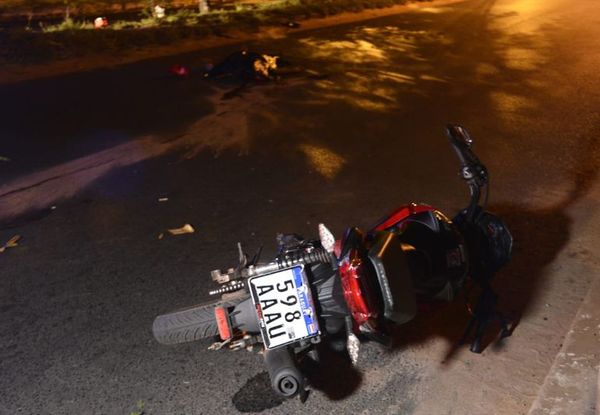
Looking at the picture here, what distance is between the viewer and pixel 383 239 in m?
2.74

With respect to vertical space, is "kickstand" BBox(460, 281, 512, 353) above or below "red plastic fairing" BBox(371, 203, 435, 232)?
below

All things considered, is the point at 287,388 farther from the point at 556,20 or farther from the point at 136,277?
the point at 556,20

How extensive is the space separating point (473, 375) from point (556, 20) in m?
14.0

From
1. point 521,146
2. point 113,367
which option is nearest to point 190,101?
point 521,146

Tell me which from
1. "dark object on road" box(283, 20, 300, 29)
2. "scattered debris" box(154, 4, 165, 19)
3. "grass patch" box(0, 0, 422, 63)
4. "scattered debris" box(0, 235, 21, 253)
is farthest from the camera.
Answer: "scattered debris" box(154, 4, 165, 19)

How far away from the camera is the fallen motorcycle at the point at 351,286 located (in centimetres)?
269

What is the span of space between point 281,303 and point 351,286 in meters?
0.40

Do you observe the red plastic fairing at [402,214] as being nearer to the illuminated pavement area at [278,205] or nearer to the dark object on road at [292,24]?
the illuminated pavement area at [278,205]

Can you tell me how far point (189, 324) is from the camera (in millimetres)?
3410

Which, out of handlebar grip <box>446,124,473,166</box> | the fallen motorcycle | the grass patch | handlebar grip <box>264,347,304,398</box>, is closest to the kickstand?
the fallen motorcycle

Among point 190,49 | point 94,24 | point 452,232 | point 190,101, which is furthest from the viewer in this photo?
point 94,24

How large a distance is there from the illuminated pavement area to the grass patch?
5.74 ft

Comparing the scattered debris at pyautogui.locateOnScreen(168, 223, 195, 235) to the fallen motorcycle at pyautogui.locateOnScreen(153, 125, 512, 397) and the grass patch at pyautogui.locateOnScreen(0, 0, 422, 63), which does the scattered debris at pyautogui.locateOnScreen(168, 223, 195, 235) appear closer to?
the fallen motorcycle at pyautogui.locateOnScreen(153, 125, 512, 397)

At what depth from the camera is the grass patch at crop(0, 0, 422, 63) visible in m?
12.5
